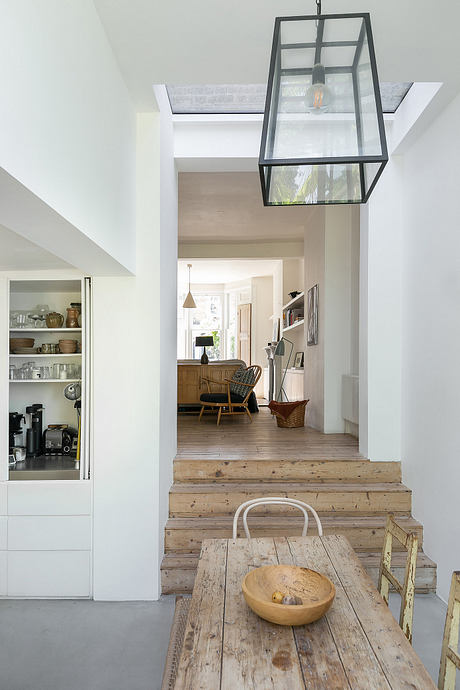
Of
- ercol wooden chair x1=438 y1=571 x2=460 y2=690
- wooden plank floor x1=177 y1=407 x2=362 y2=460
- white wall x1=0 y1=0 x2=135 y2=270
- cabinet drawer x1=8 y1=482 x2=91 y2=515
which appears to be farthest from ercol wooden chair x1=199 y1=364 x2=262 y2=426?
ercol wooden chair x1=438 y1=571 x2=460 y2=690

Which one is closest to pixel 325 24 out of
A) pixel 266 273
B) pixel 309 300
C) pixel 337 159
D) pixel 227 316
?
pixel 337 159

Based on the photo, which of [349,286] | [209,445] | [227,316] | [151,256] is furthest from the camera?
[227,316]

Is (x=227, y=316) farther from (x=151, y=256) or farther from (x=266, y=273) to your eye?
(x=151, y=256)

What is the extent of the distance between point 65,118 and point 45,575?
3.04m

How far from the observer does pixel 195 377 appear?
333 inches

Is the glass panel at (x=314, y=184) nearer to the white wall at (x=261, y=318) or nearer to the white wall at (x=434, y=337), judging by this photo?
the white wall at (x=434, y=337)

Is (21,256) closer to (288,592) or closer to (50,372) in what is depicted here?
(50,372)

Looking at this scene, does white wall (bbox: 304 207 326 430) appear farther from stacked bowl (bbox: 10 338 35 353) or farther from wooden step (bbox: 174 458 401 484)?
stacked bowl (bbox: 10 338 35 353)

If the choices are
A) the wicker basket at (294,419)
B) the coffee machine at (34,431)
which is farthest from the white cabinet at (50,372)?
the wicker basket at (294,419)

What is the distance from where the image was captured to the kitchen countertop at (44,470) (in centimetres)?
375

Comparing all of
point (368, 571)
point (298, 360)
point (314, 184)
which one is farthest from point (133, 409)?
point (298, 360)

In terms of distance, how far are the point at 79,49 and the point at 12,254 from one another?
151 centimetres

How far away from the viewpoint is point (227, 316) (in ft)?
46.0

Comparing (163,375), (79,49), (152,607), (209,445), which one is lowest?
(152,607)
